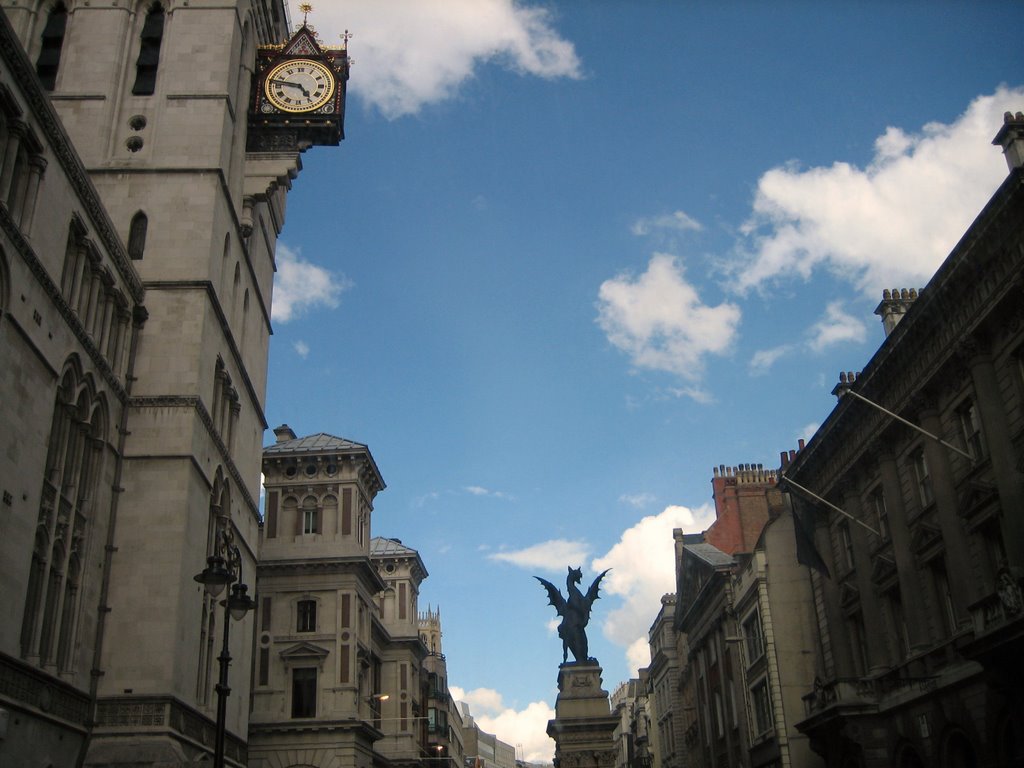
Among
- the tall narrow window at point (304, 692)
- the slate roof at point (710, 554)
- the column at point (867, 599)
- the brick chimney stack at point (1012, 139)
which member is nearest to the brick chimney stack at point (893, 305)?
the column at point (867, 599)

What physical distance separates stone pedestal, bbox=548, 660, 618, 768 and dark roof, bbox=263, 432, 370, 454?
1162 inches

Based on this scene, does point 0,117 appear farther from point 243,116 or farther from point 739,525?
point 739,525

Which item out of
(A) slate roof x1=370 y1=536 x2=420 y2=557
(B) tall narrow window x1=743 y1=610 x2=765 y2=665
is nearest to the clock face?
(B) tall narrow window x1=743 y1=610 x2=765 y2=665

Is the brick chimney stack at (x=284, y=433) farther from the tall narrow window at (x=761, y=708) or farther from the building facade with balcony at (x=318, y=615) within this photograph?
the tall narrow window at (x=761, y=708)

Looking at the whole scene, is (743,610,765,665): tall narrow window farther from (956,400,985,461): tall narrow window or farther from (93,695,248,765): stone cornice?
(93,695,248,765): stone cornice

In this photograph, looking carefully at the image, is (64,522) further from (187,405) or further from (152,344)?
(152,344)

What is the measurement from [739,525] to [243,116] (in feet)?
135

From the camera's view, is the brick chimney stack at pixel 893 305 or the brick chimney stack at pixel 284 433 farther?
the brick chimney stack at pixel 284 433

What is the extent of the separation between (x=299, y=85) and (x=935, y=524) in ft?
92.4

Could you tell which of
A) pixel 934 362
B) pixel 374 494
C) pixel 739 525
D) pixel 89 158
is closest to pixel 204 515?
pixel 89 158

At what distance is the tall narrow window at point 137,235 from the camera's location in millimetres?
33719

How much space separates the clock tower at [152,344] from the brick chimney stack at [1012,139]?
2255 centimetres

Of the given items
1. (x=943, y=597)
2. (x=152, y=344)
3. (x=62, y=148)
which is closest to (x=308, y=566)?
(x=152, y=344)

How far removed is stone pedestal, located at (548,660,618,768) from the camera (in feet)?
98.1
